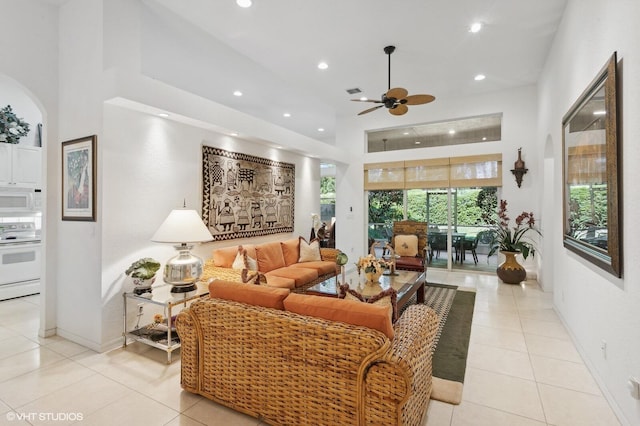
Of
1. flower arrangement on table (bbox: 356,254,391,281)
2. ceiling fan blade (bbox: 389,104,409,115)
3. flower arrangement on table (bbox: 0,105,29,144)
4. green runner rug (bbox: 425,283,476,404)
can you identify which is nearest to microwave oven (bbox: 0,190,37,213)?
flower arrangement on table (bbox: 0,105,29,144)

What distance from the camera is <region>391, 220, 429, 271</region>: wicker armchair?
17.1 feet

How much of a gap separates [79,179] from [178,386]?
2310 mm

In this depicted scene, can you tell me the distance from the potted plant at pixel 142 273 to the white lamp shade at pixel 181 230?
10.2 inches

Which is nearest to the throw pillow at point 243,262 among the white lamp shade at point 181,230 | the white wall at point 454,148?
the white lamp shade at point 181,230

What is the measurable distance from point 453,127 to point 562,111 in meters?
3.07

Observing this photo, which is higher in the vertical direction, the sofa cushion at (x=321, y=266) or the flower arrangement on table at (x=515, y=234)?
the flower arrangement on table at (x=515, y=234)

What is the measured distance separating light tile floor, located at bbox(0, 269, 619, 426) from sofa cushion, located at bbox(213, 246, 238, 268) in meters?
1.30

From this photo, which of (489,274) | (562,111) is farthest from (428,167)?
(562,111)

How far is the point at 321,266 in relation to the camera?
497 centimetres

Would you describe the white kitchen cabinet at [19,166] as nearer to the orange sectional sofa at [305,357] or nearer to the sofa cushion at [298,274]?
the sofa cushion at [298,274]

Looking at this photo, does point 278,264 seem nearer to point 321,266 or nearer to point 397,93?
point 321,266

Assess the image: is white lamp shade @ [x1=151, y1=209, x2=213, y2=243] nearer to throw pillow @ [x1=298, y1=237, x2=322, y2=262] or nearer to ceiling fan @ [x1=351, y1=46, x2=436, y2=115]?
throw pillow @ [x1=298, y1=237, x2=322, y2=262]

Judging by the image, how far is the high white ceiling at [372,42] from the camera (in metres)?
3.52

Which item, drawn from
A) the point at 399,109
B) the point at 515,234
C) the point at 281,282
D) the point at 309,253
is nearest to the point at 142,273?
the point at 281,282
